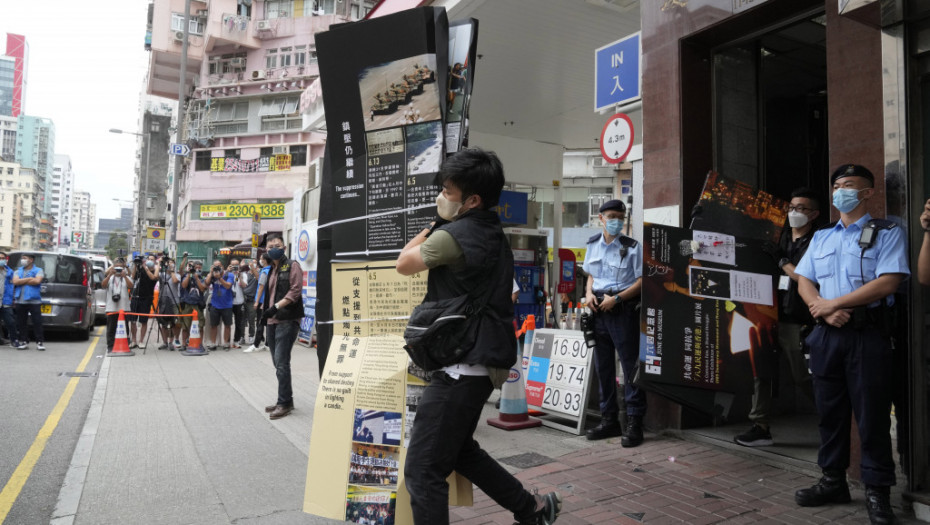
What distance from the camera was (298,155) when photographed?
135 feet

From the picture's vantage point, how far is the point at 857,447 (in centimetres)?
383

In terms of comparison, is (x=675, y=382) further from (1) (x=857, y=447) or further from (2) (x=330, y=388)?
(2) (x=330, y=388)

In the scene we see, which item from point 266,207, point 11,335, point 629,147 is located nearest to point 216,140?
point 266,207

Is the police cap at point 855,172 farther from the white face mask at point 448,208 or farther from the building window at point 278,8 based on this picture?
the building window at point 278,8

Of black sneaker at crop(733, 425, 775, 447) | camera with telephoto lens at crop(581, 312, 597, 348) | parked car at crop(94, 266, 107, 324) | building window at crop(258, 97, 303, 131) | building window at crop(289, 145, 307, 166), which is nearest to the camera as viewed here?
black sneaker at crop(733, 425, 775, 447)

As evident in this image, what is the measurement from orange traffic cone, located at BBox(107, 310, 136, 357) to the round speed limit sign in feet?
34.7

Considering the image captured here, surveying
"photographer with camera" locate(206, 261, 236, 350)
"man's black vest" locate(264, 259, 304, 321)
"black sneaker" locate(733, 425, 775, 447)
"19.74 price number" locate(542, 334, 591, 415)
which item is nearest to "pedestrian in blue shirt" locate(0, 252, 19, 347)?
"photographer with camera" locate(206, 261, 236, 350)

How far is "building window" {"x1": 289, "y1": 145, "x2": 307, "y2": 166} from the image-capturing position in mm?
41031

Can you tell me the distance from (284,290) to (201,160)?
4089 centimetres

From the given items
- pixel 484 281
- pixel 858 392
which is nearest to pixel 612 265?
pixel 858 392

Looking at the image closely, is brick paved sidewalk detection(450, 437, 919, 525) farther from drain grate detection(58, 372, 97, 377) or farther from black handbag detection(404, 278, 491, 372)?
drain grate detection(58, 372, 97, 377)

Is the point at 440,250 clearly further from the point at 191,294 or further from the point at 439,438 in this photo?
the point at 191,294

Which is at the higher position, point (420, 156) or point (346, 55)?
point (346, 55)

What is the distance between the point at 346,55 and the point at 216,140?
1707 inches
